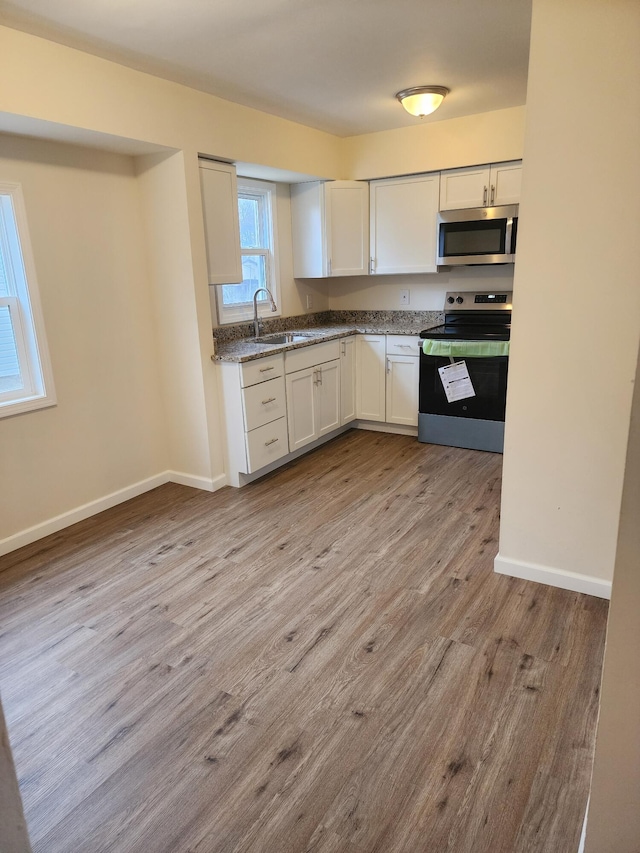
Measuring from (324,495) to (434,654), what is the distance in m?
1.60

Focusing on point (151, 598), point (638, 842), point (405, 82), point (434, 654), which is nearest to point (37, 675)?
point (151, 598)

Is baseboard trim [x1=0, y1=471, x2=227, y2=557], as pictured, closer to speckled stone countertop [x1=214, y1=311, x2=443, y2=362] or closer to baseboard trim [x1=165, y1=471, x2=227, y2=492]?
baseboard trim [x1=165, y1=471, x2=227, y2=492]

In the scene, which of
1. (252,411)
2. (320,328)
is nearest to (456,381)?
(320,328)

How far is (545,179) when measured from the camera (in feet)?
6.93

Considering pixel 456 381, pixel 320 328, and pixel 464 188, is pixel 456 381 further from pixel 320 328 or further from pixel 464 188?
pixel 464 188

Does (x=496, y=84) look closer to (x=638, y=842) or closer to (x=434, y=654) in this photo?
(x=434, y=654)

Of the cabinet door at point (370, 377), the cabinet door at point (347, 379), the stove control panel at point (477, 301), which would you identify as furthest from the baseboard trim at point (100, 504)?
the stove control panel at point (477, 301)

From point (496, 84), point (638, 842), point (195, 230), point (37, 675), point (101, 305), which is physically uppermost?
point (496, 84)

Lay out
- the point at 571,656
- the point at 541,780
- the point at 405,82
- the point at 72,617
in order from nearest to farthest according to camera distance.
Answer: the point at 541,780 → the point at 571,656 → the point at 72,617 → the point at 405,82

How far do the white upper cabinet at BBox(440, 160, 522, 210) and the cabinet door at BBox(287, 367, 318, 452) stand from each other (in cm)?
171

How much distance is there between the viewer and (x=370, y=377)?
471 centimetres

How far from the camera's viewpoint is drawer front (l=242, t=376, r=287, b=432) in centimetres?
359

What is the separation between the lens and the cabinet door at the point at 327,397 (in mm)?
4316

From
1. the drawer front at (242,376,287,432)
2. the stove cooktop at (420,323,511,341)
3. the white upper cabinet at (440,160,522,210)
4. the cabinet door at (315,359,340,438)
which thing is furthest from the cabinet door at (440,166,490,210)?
the drawer front at (242,376,287,432)
